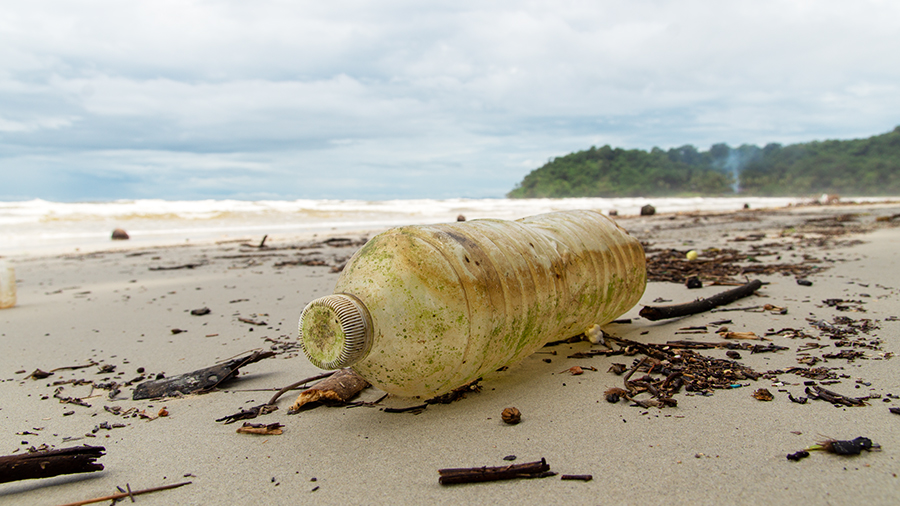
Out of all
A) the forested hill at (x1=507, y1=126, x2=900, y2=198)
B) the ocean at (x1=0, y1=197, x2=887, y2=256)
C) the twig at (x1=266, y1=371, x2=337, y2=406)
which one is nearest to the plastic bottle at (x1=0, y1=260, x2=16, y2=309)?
the twig at (x1=266, y1=371, x2=337, y2=406)

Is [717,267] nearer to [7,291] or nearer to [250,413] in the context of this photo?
[250,413]

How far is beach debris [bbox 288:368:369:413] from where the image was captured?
2.20 m

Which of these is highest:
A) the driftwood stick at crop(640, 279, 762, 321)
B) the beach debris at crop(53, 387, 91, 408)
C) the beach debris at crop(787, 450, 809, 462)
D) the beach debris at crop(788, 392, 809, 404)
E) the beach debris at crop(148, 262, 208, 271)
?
the beach debris at crop(148, 262, 208, 271)

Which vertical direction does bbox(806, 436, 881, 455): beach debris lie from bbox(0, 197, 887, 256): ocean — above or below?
below

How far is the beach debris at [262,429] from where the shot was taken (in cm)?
197

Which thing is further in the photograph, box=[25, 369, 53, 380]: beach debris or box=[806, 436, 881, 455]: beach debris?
box=[25, 369, 53, 380]: beach debris

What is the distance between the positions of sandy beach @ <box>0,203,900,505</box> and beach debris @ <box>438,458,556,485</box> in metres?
0.02

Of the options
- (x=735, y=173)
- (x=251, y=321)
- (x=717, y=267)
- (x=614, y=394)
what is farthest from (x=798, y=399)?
(x=735, y=173)

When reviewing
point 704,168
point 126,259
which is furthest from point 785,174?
point 126,259

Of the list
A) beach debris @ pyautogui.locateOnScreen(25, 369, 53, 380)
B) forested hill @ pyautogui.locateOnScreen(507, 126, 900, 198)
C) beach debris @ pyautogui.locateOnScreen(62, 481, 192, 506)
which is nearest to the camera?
beach debris @ pyautogui.locateOnScreen(62, 481, 192, 506)

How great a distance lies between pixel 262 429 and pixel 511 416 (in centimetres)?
97

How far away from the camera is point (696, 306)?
139 inches

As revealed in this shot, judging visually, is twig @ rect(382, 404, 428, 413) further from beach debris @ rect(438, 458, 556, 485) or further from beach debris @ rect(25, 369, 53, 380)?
beach debris @ rect(25, 369, 53, 380)

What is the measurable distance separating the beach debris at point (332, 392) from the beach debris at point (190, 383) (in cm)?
55
